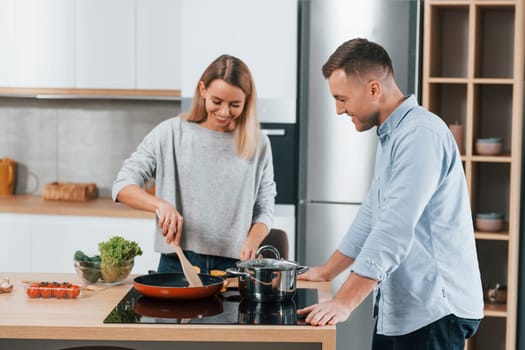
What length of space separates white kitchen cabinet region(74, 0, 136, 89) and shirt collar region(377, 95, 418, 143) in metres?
2.38

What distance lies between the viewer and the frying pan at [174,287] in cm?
231

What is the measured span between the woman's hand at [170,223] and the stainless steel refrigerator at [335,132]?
1.55 m

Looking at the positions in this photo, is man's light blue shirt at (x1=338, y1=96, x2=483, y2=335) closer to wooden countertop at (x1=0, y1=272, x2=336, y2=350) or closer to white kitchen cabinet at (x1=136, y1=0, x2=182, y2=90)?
wooden countertop at (x1=0, y1=272, x2=336, y2=350)

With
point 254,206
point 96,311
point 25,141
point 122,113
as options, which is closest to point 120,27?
point 122,113

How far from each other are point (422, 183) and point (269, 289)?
542 millimetres

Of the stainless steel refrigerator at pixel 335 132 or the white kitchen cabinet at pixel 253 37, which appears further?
the white kitchen cabinet at pixel 253 37

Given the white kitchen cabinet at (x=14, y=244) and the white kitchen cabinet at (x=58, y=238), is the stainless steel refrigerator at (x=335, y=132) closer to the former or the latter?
the white kitchen cabinet at (x=58, y=238)

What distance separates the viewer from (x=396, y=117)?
7.58 ft

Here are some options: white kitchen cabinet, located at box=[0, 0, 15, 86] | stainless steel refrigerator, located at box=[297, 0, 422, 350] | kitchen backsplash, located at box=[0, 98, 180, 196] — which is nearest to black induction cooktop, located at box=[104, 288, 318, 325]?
stainless steel refrigerator, located at box=[297, 0, 422, 350]

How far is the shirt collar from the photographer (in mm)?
2303

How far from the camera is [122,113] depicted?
496 cm

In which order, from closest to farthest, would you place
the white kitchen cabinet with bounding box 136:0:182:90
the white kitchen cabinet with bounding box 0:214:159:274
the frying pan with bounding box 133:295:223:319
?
the frying pan with bounding box 133:295:223:319 < the white kitchen cabinet with bounding box 0:214:159:274 < the white kitchen cabinet with bounding box 136:0:182:90

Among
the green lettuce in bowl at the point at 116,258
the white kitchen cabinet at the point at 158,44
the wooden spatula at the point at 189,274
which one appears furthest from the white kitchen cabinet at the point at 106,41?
the wooden spatula at the point at 189,274

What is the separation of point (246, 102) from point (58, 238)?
177 cm
